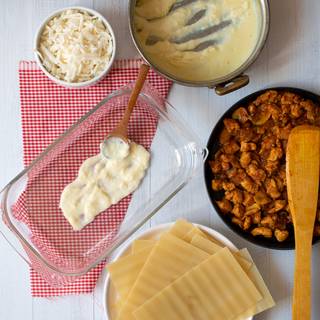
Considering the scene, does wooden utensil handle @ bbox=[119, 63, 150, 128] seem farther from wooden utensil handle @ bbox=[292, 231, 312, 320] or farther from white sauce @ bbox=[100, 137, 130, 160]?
wooden utensil handle @ bbox=[292, 231, 312, 320]

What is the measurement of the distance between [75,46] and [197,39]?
26 centimetres

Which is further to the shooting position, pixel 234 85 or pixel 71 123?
pixel 71 123

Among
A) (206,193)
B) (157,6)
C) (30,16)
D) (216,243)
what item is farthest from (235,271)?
(30,16)

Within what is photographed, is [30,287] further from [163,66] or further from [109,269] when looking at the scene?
[163,66]

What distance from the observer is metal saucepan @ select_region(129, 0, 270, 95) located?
127 centimetres

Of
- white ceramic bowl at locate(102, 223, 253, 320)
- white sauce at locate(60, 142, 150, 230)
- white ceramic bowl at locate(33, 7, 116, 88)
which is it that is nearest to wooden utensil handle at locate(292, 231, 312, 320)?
white ceramic bowl at locate(102, 223, 253, 320)

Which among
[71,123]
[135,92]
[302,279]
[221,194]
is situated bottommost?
[302,279]

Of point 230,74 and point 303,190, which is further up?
point 230,74

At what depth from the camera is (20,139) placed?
1396 mm

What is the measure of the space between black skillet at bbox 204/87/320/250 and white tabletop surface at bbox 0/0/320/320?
5 cm

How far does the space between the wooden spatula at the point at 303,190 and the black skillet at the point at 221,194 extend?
5 centimetres

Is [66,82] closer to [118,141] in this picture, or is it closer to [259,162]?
[118,141]

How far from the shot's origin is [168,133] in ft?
4.58

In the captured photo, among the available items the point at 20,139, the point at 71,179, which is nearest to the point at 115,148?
the point at 71,179
